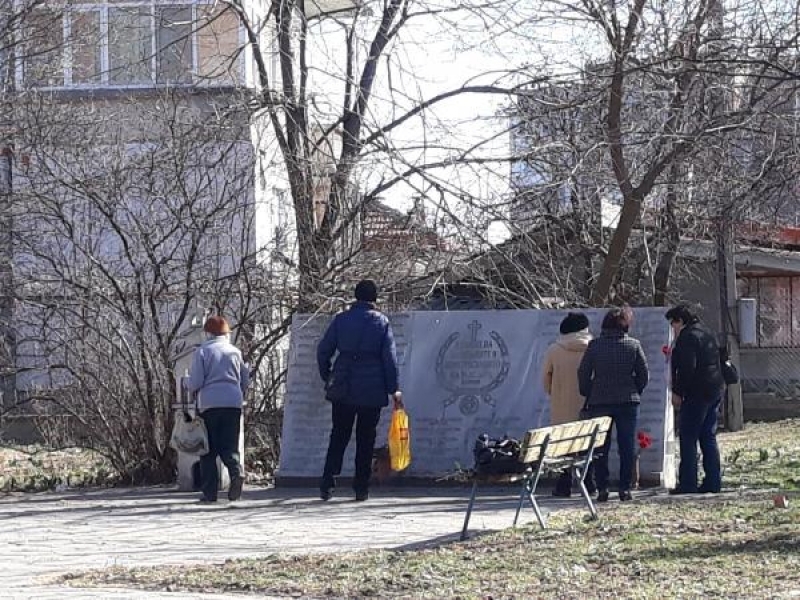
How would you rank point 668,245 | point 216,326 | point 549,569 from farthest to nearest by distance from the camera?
point 668,245
point 216,326
point 549,569

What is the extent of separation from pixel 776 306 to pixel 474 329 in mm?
19489

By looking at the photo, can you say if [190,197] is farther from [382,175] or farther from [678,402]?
[678,402]

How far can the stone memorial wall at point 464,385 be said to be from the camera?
14508mm

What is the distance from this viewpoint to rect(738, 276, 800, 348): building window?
31797 mm

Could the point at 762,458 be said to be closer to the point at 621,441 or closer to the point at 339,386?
the point at 621,441

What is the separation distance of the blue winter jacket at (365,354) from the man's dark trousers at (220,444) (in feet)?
3.15

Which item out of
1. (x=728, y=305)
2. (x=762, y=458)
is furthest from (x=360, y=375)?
(x=728, y=305)

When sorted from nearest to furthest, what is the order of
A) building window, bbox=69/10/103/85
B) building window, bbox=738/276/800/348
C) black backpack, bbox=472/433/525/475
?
black backpack, bbox=472/433/525/475
building window, bbox=69/10/103/85
building window, bbox=738/276/800/348

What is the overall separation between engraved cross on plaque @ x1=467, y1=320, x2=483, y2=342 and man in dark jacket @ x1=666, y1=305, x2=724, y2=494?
6.17ft

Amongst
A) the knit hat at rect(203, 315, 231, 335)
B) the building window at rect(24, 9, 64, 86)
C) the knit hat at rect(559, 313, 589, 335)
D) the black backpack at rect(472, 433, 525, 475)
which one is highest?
the building window at rect(24, 9, 64, 86)

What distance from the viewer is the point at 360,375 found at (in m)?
13.5

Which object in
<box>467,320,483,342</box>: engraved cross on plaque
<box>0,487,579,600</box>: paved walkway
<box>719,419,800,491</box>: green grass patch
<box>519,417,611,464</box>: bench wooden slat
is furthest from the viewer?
<box>719,419,800,491</box>: green grass patch

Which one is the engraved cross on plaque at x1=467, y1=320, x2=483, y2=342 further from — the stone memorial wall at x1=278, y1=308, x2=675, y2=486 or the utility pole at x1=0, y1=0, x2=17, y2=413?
the utility pole at x1=0, y1=0, x2=17, y2=413

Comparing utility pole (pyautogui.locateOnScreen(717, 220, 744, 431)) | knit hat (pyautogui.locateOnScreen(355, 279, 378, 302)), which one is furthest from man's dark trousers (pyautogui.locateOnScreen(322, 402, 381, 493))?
utility pole (pyautogui.locateOnScreen(717, 220, 744, 431))
